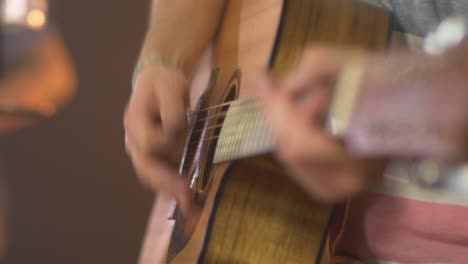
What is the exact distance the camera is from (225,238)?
0.65m

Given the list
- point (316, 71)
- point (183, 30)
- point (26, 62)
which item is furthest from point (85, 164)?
point (316, 71)

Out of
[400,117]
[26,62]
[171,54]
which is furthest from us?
[26,62]

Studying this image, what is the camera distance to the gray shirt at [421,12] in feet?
1.95

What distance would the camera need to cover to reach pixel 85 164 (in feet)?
5.05

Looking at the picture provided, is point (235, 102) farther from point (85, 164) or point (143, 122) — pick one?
point (85, 164)

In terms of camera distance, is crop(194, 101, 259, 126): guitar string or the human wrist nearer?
crop(194, 101, 259, 126): guitar string

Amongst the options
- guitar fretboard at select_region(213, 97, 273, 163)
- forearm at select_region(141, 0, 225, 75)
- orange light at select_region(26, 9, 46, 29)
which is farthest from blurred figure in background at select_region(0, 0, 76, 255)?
guitar fretboard at select_region(213, 97, 273, 163)

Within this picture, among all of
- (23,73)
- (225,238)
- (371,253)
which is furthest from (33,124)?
(371,253)

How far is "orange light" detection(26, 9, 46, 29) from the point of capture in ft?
3.73

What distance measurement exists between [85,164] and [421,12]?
1.13 meters

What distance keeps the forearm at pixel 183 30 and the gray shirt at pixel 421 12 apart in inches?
10.7

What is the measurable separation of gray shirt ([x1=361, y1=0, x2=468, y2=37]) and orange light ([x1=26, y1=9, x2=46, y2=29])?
2.44 feet

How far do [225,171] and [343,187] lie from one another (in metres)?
0.29

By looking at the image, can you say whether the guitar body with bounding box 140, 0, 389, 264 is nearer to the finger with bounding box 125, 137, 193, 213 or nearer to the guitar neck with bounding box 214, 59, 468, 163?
the finger with bounding box 125, 137, 193, 213
